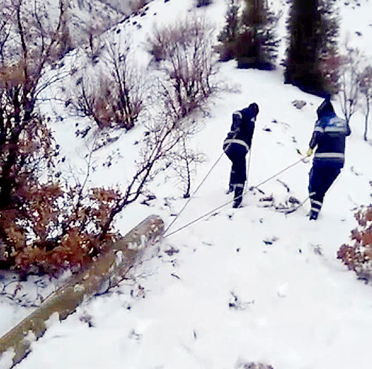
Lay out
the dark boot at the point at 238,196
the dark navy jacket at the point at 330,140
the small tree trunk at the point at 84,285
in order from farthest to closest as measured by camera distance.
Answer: the dark boot at the point at 238,196
the dark navy jacket at the point at 330,140
the small tree trunk at the point at 84,285

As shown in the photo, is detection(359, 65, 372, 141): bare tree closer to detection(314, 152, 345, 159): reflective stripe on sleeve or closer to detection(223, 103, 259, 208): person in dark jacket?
detection(223, 103, 259, 208): person in dark jacket

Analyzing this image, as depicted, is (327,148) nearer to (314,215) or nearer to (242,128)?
(314,215)

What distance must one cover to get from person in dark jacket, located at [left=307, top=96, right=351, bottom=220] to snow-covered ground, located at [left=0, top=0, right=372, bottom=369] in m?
0.55

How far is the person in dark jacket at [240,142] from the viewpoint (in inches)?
272

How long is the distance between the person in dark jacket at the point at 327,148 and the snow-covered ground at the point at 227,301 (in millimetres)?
548

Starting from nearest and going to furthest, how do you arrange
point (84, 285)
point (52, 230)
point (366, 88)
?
point (84, 285) < point (52, 230) < point (366, 88)

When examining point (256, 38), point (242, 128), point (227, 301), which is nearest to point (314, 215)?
point (242, 128)

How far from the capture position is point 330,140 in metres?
6.26

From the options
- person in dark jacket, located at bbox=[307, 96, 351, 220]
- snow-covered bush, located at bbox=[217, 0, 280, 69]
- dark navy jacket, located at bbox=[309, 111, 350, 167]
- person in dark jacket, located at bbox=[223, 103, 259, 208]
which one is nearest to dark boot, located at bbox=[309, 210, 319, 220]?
person in dark jacket, located at bbox=[307, 96, 351, 220]

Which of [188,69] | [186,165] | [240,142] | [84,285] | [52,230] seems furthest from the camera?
[188,69]

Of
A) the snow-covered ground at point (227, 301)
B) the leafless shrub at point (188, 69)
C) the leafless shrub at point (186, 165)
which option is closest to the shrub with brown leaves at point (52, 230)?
the snow-covered ground at point (227, 301)

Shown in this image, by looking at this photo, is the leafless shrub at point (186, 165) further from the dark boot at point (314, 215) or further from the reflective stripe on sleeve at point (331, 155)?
the reflective stripe on sleeve at point (331, 155)

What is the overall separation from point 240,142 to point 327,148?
1.18 metres

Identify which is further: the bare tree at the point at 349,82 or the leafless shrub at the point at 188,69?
the bare tree at the point at 349,82
